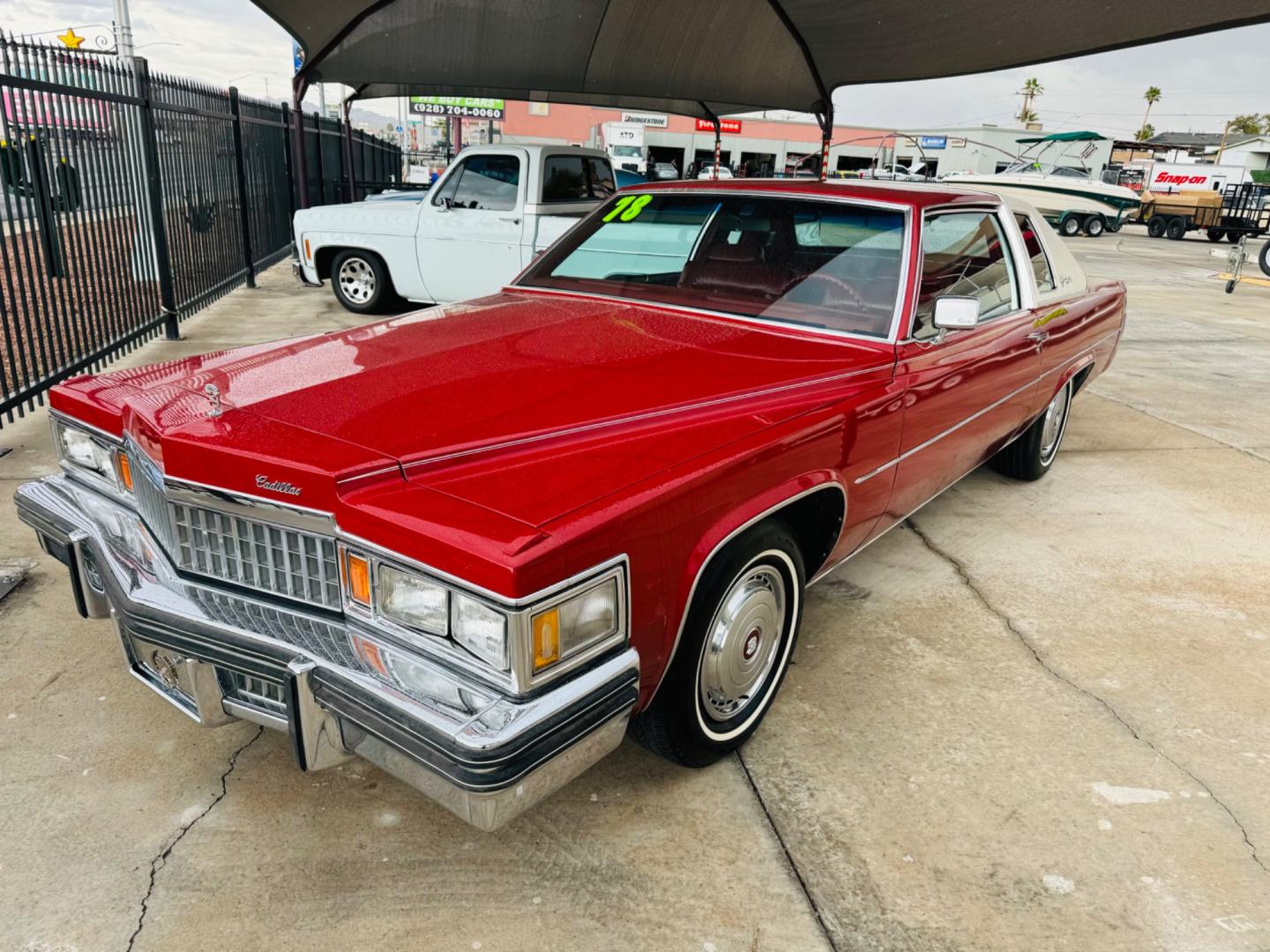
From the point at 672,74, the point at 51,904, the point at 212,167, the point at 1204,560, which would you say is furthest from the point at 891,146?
the point at 51,904

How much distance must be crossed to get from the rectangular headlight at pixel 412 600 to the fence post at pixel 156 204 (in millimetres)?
6628

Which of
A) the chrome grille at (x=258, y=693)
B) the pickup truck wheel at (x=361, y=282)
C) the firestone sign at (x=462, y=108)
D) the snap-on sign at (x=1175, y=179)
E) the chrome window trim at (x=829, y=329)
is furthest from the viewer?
the firestone sign at (x=462, y=108)

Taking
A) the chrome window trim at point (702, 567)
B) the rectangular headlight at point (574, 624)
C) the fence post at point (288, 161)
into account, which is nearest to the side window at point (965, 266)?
the chrome window trim at point (702, 567)

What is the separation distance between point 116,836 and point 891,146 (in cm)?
5559

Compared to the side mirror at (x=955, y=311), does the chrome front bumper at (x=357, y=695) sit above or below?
below

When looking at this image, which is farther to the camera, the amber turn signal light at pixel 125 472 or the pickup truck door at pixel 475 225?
the pickup truck door at pixel 475 225

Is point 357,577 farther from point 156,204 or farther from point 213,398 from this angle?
point 156,204

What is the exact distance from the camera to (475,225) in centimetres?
795

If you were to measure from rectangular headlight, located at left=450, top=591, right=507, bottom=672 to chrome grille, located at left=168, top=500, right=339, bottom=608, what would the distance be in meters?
0.34

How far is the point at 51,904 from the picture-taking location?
2025mm

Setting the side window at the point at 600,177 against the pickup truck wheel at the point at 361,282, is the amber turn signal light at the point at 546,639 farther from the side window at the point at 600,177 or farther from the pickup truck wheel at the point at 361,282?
the pickup truck wheel at the point at 361,282

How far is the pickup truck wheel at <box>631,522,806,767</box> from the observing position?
89.2 inches

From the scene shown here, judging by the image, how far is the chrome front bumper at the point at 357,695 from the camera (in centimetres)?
176

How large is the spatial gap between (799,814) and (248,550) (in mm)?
1594
